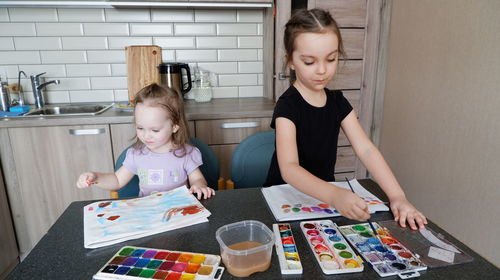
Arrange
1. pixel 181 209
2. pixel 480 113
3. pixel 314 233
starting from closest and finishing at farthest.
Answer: pixel 314 233 → pixel 181 209 → pixel 480 113

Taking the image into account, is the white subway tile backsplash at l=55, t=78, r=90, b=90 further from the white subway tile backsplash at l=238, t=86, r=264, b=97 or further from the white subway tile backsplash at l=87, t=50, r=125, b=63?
the white subway tile backsplash at l=238, t=86, r=264, b=97

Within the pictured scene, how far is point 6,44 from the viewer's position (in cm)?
212

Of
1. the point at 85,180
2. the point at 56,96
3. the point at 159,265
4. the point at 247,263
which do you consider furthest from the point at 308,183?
the point at 56,96

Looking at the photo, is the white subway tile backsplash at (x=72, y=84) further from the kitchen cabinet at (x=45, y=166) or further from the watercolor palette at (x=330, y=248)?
the watercolor palette at (x=330, y=248)

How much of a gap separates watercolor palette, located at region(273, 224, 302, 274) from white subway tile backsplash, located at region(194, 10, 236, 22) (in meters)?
1.88

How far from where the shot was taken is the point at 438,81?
196cm

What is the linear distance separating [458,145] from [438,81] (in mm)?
405

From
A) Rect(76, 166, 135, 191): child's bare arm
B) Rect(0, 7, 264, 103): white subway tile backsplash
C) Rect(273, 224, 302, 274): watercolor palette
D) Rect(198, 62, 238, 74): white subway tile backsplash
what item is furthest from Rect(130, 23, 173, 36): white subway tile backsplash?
Rect(273, 224, 302, 274): watercolor palette

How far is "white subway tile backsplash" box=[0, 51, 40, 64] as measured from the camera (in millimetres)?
2141

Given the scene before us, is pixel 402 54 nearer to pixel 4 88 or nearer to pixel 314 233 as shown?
pixel 314 233

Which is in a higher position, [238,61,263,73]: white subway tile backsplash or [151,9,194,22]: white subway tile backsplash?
[151,9,194,22]: white subway tile backsplash

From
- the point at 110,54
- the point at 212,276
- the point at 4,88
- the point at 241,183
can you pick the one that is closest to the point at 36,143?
the point at 4,88

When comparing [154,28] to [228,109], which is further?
[154,28]

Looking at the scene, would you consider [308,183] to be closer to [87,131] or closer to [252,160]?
[252,160]
